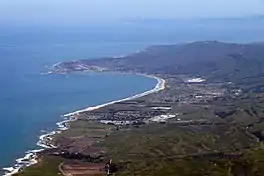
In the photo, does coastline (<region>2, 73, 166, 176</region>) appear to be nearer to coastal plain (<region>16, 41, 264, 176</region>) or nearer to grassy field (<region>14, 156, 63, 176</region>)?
→ coastal plain (<region>16, 41, 264, 176</region>)

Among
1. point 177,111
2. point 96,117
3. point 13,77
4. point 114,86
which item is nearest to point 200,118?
point 177,111

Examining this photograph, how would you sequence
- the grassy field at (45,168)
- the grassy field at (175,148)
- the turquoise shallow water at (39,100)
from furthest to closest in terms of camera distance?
Answer: the turquoise shallow water at (39,100), the grassy field at (45,168), the grassy field at (175,148)

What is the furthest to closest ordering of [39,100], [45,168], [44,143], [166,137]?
[39,100]
[44,143]
[166,137]
[45,168]

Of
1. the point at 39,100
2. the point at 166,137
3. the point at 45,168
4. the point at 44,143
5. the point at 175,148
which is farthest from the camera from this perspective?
the point at 39,100

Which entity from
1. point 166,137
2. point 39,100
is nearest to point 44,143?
point 166,137

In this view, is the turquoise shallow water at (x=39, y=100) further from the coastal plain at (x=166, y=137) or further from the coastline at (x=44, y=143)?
the coastal plain at (x=166, y=137)

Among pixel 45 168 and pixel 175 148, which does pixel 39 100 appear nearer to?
pixel 175 148

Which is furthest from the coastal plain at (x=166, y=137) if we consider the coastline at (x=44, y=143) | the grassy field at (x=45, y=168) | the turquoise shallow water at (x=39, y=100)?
the turquoise shallow water at (x=39, y=100)

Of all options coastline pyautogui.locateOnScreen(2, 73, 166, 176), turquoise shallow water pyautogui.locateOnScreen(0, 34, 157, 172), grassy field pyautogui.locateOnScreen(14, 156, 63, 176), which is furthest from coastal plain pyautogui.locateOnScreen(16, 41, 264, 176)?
turquoise shallow water pyautogui.locateOnScreen(0, 34, 157, 172)

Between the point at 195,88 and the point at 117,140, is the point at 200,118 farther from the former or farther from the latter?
the point at 195,88
